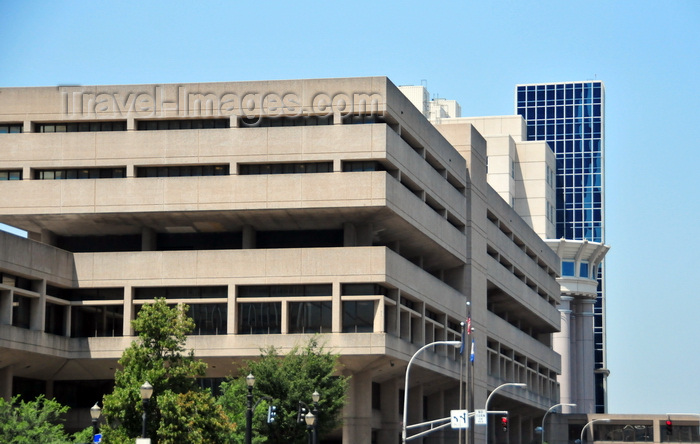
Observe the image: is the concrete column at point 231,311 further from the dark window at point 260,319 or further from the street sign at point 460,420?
the street sign at point 460,420

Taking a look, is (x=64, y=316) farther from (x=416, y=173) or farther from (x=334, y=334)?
(x=416, y=173)

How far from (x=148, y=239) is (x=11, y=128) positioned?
10.5 m

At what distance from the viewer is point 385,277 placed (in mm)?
71125

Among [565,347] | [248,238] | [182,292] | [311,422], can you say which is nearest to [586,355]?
[565,347]

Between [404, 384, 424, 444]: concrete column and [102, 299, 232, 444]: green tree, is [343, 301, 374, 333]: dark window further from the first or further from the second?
[102, 299, 232, 444]: green tree

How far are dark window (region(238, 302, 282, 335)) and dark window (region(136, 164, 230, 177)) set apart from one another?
810 cm

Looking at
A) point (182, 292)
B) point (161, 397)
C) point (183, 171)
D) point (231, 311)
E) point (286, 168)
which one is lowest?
point (161, 397)

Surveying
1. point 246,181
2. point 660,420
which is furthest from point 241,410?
point 660,420

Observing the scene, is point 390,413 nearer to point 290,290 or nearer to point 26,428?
point 290,290

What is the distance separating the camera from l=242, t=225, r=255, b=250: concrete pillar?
246ft

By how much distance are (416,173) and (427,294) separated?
7.98 metres

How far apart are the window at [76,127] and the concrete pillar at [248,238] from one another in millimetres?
9415

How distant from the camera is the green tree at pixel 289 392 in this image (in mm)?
61156

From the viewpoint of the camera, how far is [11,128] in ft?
248
